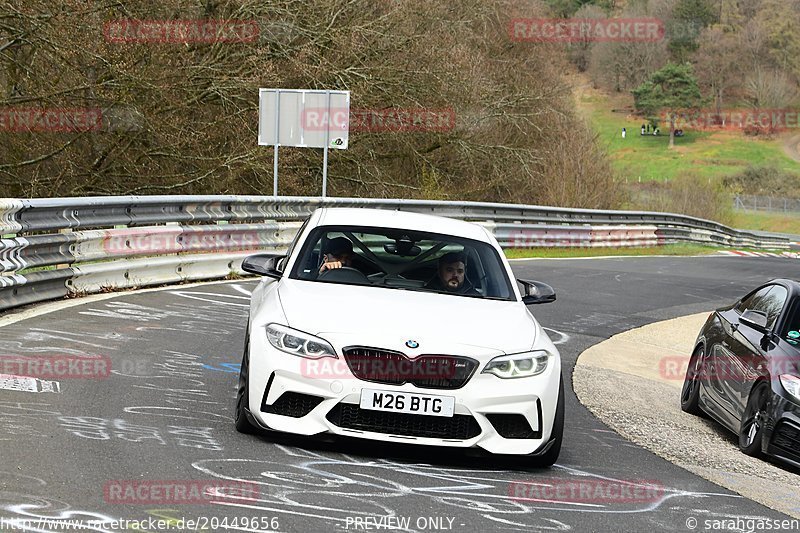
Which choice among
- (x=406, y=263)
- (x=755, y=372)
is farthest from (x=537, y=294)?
(x=755, y=372)

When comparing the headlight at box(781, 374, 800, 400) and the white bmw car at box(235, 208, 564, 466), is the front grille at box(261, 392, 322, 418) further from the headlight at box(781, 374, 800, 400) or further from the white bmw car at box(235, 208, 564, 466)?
the headlight at box(781, 374, 800, 400)

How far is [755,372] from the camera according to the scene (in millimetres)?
8648

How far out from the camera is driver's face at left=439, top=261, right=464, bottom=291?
797 cm

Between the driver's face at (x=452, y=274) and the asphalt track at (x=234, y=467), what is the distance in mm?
1242

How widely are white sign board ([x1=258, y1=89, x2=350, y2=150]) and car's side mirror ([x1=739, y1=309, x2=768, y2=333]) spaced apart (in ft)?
43.9

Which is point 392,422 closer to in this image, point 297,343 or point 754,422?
point 297,343

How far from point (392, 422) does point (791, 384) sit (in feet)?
9.87

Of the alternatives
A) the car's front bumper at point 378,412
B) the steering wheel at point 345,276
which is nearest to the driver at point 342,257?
the steering wheel at point 345,276

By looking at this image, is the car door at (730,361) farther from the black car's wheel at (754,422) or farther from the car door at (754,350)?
the black car's wheel at (754,422)

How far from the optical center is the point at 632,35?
14388 centimetres

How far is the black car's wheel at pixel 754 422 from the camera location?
8.27 m

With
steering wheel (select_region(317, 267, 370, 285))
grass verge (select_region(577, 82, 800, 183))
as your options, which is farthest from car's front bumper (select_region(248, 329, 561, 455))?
grass verge (select_region(577, 82, 800, 183))

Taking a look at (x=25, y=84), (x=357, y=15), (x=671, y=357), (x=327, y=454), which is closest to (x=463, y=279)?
(x=327, y=454)

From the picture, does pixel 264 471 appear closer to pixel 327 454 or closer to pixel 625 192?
pixel 327 454
